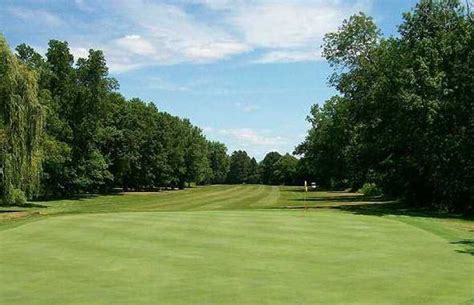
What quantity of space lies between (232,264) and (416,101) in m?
27.2

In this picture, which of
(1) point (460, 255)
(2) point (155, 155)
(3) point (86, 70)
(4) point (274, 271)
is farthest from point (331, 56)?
(2) point (155, 155)

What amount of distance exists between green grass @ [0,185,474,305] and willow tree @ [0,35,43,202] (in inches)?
653

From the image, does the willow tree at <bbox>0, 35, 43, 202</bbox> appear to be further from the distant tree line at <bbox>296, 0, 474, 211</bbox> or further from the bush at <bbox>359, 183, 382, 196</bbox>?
the bush at <bbox>359, 183, 382, 196</bbox>

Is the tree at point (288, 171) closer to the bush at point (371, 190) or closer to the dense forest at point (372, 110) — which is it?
the bush at point (371, 190)

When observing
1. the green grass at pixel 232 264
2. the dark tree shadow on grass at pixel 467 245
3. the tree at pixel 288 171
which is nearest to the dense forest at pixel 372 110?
the green grass at pixel 232 264

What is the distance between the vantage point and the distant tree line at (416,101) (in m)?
38.3

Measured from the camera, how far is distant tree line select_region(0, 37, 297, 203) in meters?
38.4

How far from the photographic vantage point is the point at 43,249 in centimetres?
1644

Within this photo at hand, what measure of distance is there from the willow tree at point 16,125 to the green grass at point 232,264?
54.4 ft

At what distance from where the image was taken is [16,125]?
3828cm

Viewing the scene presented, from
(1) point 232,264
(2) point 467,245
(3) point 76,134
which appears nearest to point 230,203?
(3) point 76,134

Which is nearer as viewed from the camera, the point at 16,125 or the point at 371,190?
the point at 16,125

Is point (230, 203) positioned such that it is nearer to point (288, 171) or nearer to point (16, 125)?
point (16, 125)

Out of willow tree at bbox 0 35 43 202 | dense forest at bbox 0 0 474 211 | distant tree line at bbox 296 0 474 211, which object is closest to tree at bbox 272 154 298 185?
dense forest at bbox 0 0 474 211
